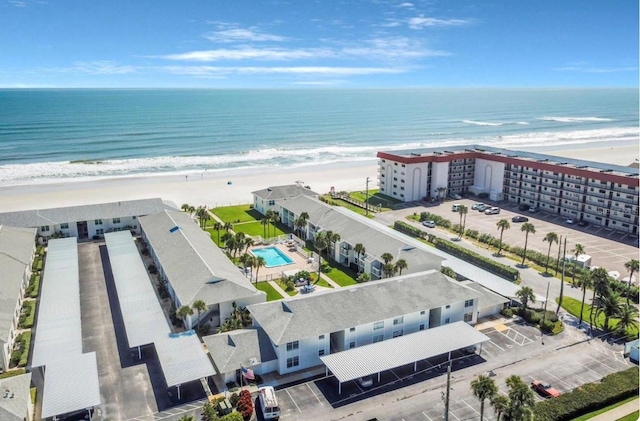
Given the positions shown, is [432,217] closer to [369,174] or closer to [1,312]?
[369,174]

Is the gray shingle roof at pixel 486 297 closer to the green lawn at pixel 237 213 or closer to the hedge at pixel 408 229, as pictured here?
the hedge at pixel 408 229

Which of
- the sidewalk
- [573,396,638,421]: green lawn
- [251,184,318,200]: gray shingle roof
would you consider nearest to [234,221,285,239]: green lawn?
[251,184,318,200]: gray shingle roof

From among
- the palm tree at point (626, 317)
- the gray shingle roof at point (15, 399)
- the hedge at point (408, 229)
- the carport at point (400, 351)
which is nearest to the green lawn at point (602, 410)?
the carport at point (400, 351)

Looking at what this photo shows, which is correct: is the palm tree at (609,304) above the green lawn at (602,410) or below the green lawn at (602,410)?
above

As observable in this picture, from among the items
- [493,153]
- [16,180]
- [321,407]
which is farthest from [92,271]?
[493,153]

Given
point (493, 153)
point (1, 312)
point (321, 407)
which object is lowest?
point (321, 407)

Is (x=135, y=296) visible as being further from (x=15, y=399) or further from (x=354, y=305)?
(x=354, y=305)

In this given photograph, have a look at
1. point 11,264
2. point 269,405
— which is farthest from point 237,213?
point 269,405
